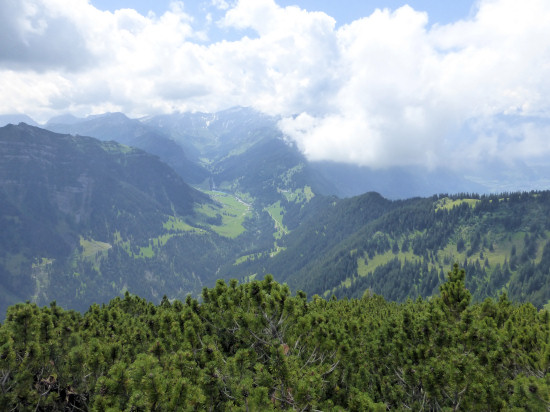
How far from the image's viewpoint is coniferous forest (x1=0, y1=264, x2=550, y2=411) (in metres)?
11.3

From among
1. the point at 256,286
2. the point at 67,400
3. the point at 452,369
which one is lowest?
the point at 67,400

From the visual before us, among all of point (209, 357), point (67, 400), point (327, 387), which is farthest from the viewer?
point (327, 387)

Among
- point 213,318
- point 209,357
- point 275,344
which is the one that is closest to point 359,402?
point 275,344

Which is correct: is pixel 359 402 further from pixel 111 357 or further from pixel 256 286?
pixel 111 357

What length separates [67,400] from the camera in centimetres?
1553

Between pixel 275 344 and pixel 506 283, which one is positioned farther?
pixel 506 283

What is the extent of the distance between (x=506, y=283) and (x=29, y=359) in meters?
242

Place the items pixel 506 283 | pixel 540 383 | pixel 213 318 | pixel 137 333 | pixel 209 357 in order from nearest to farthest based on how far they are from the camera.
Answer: pixel 540 383 → pixel 209 357 → pixel 213 318 → pixel 137 333 → pixel 506 283

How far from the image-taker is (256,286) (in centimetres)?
1697

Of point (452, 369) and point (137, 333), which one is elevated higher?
point (452, 369)

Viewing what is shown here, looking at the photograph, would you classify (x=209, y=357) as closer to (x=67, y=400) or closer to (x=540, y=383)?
(x=67, y=400)

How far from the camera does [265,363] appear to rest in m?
16.4

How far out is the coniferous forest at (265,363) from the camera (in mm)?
11281

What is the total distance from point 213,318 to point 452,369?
12933mm
